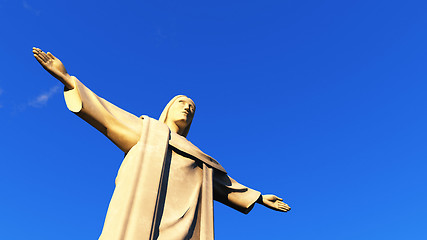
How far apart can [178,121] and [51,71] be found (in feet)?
9.24

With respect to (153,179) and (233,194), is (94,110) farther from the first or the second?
(233,194)

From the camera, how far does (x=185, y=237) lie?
243 inches

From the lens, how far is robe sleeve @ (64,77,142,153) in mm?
6765

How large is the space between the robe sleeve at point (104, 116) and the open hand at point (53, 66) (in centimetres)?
14

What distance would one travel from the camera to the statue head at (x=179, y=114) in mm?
8508

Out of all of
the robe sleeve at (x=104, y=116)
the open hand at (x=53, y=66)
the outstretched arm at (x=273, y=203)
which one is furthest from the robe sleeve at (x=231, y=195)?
the open hand at (x=53, y=66)

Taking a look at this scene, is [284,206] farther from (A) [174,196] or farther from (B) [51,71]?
(B) [51,71]

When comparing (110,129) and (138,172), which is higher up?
(110,129)

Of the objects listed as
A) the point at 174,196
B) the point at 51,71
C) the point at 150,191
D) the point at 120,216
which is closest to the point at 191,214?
the point at 174,196

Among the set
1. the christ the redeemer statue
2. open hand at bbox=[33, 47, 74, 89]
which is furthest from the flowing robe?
open hand at bbox=[33, 47, 74, 89]

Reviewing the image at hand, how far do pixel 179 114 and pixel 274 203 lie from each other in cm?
281

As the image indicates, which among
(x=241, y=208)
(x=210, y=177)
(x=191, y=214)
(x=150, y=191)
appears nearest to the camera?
(x=150, y=191)

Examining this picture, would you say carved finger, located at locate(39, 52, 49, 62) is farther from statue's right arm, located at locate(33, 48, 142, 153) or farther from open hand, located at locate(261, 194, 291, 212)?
open hand, located at locate(261, 194, 291, 212)

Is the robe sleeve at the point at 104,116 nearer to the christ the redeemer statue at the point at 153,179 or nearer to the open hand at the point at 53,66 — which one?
the christ the redeemer statue at the point at 153,179
